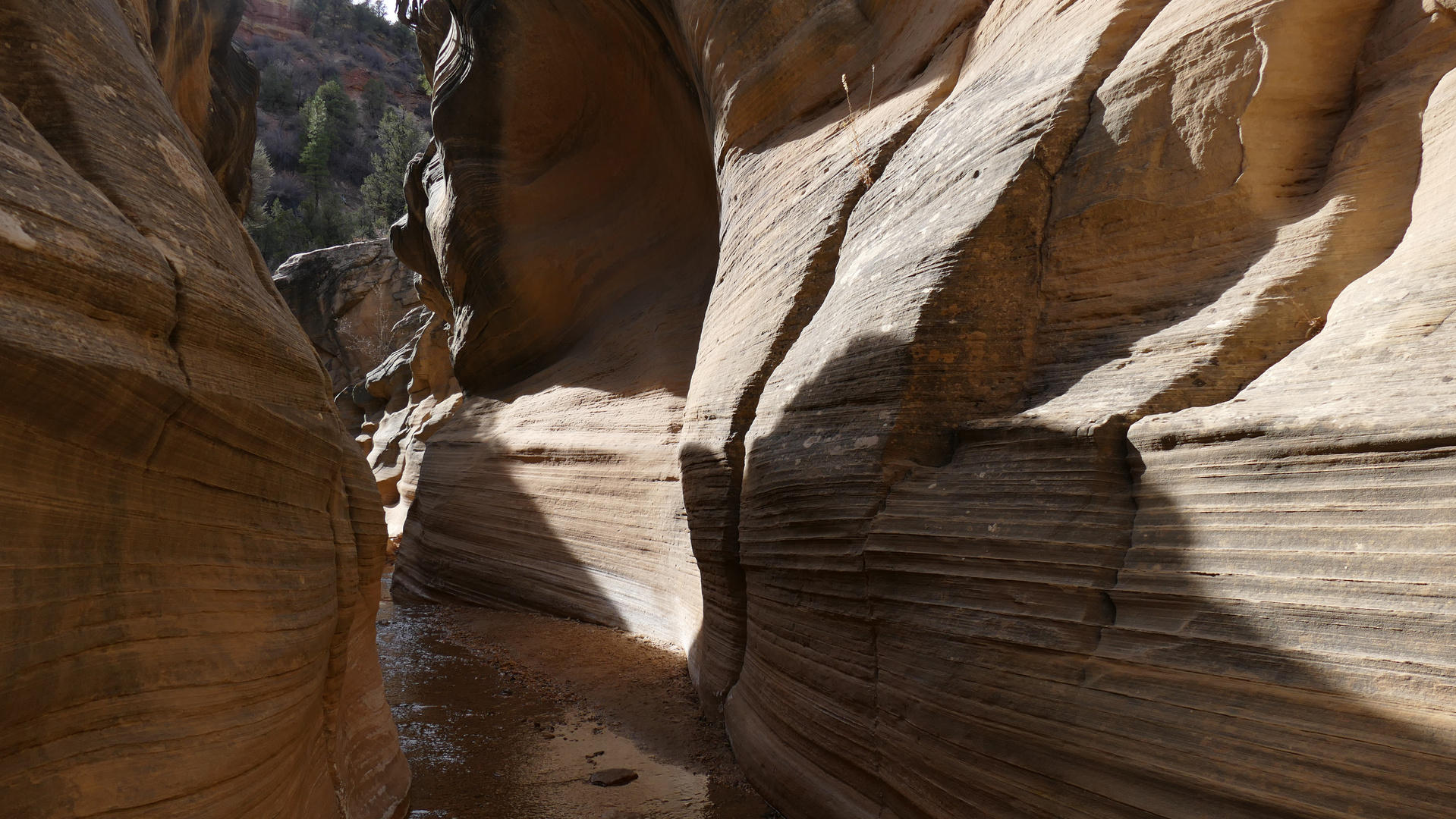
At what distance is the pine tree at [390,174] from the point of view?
2681 cm

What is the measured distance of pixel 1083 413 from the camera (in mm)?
2836

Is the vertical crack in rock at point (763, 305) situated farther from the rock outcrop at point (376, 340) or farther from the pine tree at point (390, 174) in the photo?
the pine tree at point (390, 174)

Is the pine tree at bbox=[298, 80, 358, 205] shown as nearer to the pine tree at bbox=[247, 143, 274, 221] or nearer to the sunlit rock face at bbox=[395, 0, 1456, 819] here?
the pine tree at bbox=[247, 143, 274, 221]

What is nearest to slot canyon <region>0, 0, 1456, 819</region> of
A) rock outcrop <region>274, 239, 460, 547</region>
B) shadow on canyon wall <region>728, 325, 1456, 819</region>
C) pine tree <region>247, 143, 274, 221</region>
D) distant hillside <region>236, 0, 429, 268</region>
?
shadow on canyon wall <region>728, 325, 1456, 819</region>

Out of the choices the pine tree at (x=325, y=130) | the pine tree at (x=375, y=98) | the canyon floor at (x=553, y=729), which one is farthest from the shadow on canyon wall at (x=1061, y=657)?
the pine tree at (x=375, y=98)

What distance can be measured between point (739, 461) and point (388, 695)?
2916 millimetres

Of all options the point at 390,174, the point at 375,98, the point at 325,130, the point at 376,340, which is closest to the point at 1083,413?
the point at 376,340

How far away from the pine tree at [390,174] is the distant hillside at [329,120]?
0.12 feet

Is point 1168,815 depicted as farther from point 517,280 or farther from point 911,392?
point 517,280

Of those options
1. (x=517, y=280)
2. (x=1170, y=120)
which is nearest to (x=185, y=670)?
(x=1170, y=120)

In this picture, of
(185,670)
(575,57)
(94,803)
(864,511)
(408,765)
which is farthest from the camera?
(575,57)

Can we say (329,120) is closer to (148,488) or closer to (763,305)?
(763,305)

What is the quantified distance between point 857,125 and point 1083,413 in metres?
2.88

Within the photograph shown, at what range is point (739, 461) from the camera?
4.78 meters
